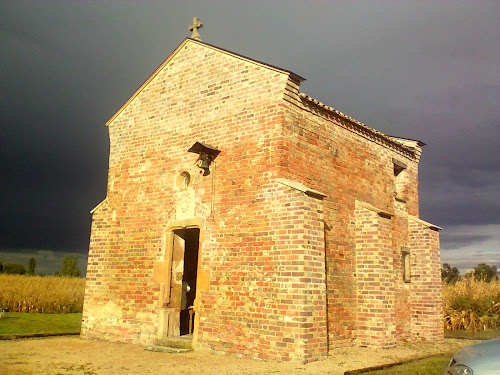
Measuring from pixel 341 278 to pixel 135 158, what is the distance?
22.1 ft

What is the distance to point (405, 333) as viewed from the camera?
39.7ft

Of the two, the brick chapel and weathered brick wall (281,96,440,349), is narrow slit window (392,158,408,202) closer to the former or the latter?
the brick chapel

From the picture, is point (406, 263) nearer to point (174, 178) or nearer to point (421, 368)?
point (421, 368)

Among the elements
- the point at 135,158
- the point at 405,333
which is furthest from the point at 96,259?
the point at 405,333

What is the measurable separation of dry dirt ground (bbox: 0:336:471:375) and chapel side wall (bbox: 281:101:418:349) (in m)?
1.00

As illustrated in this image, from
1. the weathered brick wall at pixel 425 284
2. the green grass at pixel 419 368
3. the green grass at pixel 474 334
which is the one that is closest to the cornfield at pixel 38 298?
the weathered brick wall at pixel 425 284

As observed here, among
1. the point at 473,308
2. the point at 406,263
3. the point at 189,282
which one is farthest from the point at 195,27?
the point at 473,308


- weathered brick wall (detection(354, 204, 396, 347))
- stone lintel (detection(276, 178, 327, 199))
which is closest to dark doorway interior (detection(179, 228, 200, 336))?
stone lintel (detection(276, 178, 327, 199))

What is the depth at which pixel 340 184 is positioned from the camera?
10.7 metres

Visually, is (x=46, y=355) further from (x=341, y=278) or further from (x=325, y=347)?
(x=341, y=278)

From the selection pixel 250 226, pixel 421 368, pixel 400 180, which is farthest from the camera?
pixel 400 180

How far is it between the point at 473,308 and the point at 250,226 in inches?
492

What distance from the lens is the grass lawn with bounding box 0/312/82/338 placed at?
1288 cm

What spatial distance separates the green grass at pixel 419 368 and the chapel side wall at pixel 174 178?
2493 millimetres
